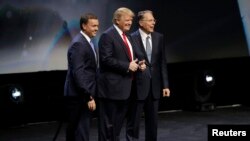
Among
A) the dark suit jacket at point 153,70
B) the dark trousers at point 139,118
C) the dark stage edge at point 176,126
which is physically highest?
the dark suit jacket at point 153,70

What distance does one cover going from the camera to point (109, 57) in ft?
16.9

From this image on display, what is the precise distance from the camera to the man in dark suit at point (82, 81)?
5020mm

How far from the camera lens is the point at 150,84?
550 centimetres

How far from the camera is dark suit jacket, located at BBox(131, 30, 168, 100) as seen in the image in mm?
5410

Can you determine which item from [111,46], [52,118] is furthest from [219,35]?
[111,46]

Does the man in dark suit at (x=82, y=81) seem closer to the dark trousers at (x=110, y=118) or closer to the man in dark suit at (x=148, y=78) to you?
the dark trousers at (x=110, y=118)

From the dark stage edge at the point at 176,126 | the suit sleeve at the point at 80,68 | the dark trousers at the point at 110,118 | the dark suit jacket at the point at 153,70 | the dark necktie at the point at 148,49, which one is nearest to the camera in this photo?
the suit sleeve at the point at 80,68

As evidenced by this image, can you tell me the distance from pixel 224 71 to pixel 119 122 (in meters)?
4.60

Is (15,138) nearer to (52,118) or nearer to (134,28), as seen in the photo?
(52,118)

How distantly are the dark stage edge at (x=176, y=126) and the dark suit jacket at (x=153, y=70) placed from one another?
1.33 metres

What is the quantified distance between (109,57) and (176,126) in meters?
2.77

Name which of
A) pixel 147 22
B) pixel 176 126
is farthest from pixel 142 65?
pixel 176 126

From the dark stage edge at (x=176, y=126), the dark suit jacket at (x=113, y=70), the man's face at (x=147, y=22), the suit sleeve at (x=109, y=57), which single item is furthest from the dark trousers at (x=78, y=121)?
the dark stage edge at (x=176, y=126)

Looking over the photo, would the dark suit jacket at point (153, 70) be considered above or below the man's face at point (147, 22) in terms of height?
below
